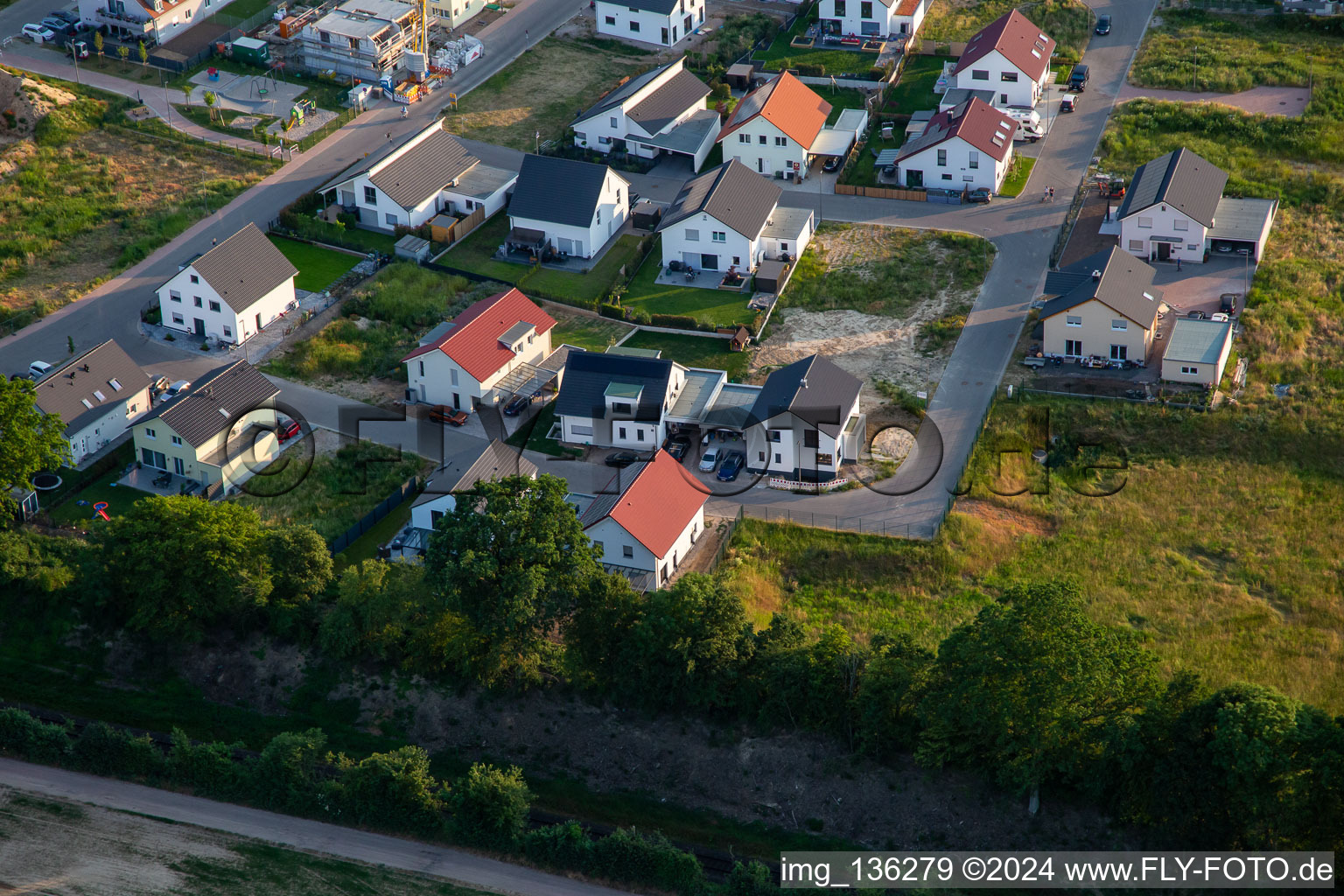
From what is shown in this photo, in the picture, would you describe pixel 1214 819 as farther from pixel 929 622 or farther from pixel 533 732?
pixel 533 732

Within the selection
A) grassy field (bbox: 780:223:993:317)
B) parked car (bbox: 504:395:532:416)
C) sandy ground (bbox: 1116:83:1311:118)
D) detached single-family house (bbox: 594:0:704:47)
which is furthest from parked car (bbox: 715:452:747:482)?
detached single-family house (bbox: 594:0:704:47)

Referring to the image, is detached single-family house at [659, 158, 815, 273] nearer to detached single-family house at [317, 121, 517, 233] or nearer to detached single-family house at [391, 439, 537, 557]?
detached single-family house at [317, 121, 517, 233]

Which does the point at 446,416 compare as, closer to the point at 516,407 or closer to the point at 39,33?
the point at 516,407

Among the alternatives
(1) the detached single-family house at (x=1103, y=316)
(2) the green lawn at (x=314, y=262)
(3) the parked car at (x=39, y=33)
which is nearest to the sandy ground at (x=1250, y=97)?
(1) the detached single-family house at (x=1103, y=316)

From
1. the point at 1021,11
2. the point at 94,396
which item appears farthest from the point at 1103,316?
the point at 94,396

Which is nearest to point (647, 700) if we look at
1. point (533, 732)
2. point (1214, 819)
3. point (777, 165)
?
point (533, 732)

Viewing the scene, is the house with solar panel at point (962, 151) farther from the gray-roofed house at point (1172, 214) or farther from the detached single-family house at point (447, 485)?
the detached single-family house at point (447, 485)
